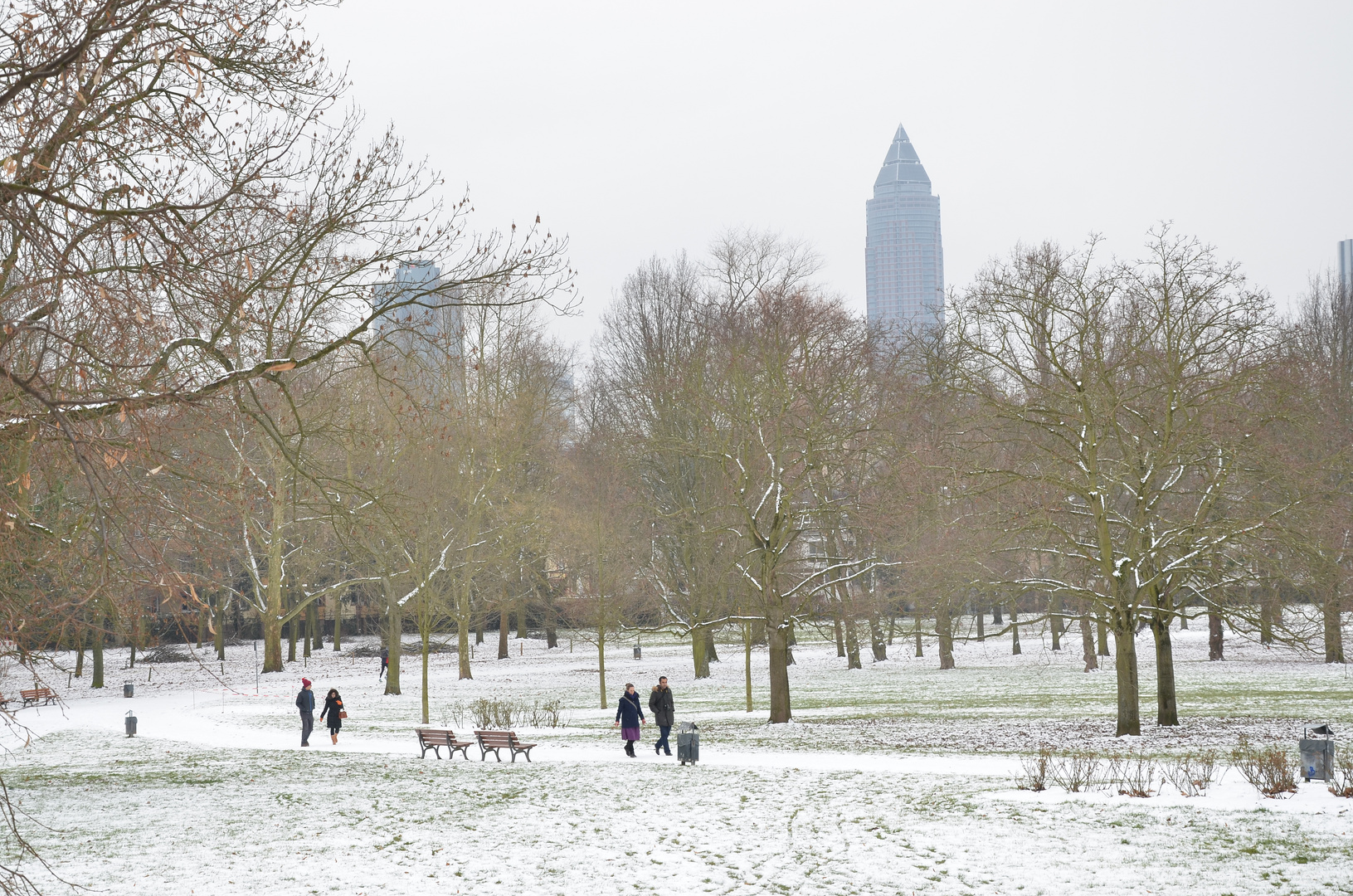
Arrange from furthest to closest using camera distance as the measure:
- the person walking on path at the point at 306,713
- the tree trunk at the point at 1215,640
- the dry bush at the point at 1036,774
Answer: the tree trunk at the point at 1215,640
the person walking on path at the point at 306,713
the dry bush at the point at 1036,774

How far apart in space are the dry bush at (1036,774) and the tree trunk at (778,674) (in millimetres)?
8007

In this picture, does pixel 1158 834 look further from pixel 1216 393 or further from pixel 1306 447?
pixel 1306 447

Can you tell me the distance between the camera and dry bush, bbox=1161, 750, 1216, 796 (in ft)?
38.9

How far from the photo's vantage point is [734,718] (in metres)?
24.7

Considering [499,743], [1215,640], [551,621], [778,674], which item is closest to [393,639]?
[778,674]

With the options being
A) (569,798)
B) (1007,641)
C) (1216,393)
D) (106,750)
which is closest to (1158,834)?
(569,798)

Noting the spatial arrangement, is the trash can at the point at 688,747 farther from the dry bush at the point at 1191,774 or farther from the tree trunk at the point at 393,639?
the tree trunk at the point at 393,639

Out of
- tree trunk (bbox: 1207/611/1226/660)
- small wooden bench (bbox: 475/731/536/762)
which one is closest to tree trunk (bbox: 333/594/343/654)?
small wooden bench (bbox: 475/731/536/762)

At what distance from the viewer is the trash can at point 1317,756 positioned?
11.7m

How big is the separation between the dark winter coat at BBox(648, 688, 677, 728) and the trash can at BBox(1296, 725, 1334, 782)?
30.9 ft

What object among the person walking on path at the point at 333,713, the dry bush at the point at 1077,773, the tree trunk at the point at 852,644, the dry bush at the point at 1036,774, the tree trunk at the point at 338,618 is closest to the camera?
the dry bush at the point at 1077,773

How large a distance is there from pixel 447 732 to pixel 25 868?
8478 mm

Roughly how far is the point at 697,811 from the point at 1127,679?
364 inches

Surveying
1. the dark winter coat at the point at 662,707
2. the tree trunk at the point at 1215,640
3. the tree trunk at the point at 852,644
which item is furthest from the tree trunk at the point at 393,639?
the tree trunk at the point at 1215,640
